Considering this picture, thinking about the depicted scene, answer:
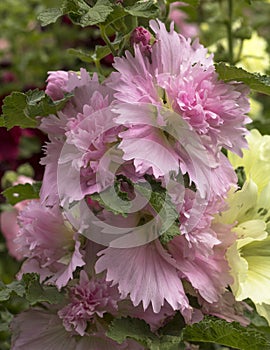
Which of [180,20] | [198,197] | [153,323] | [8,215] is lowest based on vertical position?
[180,20]

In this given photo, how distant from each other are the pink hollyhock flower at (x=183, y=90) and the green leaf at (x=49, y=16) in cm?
7

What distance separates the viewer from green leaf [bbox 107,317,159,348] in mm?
654

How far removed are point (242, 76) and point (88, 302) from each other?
0.81ft

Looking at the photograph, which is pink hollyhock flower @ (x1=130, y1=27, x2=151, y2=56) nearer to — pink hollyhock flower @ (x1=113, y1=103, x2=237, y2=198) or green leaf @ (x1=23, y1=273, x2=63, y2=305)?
pink hollyhock flower @ (x1=113, y1=103, x2=237, y2=198)

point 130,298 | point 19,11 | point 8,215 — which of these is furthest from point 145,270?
point 19,11

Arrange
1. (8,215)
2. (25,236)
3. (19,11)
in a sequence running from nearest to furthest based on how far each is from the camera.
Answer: (25,236), (8,215), (19,11)

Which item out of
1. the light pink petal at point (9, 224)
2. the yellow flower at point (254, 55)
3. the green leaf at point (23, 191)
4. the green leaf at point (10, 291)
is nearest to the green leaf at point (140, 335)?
the green leaf at point (10, 291)

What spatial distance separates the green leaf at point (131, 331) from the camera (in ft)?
2.15

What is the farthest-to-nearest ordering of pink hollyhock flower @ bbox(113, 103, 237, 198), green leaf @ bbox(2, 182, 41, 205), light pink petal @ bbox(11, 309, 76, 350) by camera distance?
green leaf @ bbox(2, 182, 41, 205)
light pink petal @ bbox(11, 309, 76, 350)
pink hollyhock flower @ bbox(113, 103, 237, 198)

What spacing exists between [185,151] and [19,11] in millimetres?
1400

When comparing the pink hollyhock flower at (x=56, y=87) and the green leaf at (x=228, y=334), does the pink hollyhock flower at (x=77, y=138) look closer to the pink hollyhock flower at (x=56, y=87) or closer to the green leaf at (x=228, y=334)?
the pink hollyhock flower at (x=56, y=87)

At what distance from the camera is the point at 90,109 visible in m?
0.67

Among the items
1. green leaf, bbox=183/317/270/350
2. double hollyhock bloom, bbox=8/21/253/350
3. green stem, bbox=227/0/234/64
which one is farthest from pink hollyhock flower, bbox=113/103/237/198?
green stem, bbox=227/0/234/64

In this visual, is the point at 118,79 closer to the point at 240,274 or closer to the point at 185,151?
the point at 185,151
